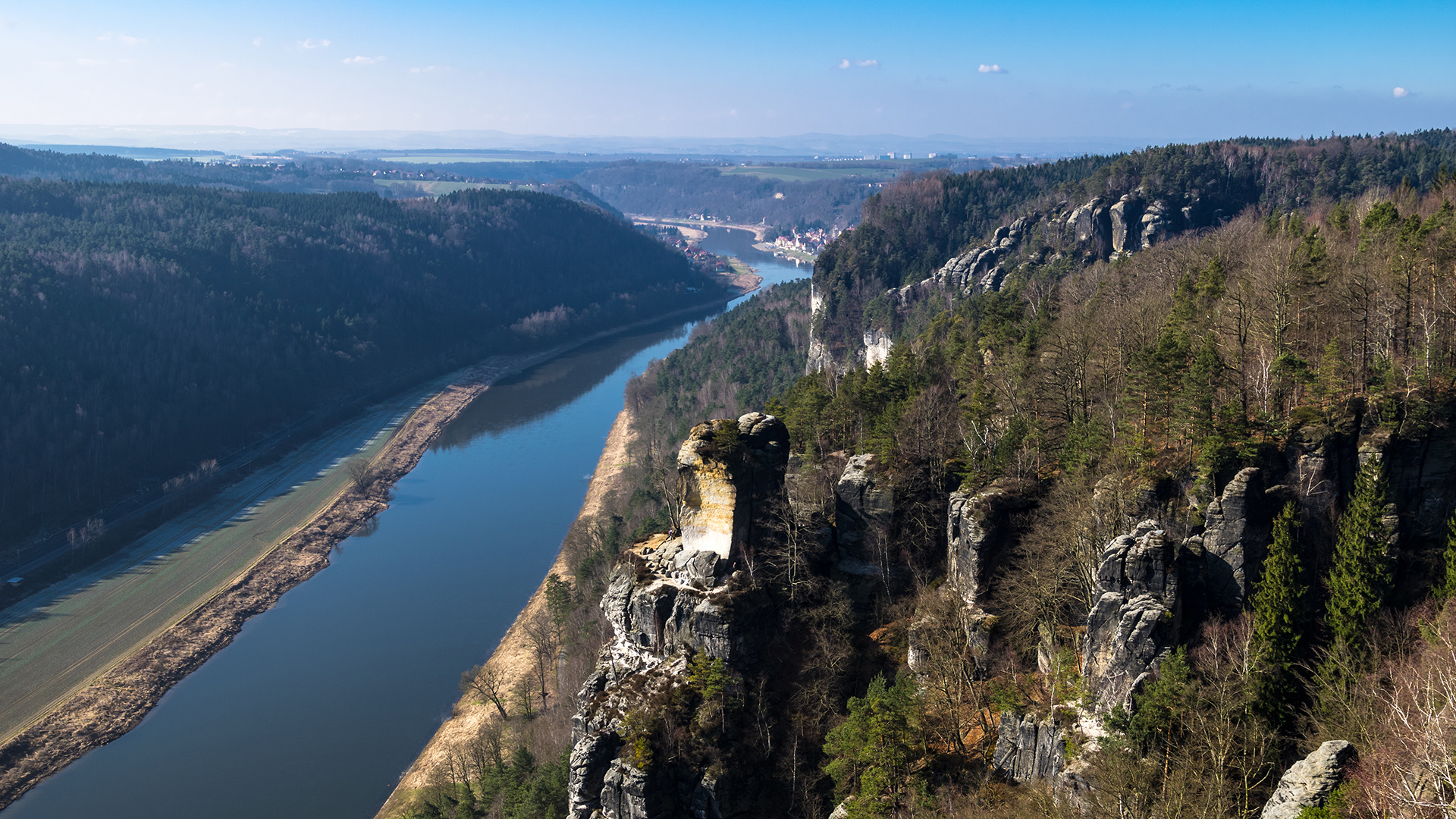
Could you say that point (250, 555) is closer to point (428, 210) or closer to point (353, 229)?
point (353, 229)

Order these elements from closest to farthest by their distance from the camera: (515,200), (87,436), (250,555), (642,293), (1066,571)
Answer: (1066,571), (250,555), (87,436), (642,293), (515,200)

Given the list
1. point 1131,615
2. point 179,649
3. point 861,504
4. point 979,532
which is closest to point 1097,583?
point 1131,615

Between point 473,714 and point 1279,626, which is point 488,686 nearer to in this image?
point 473,714

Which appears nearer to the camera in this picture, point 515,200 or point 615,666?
point 615,666

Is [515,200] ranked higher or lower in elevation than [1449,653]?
higher

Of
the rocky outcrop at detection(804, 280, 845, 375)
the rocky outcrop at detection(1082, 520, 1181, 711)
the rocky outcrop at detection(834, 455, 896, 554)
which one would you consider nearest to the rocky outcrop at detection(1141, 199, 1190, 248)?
the rocky outcrop at detection(804, 280, 845, 375)

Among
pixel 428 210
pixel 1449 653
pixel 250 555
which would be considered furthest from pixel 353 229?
pixel 1449 653

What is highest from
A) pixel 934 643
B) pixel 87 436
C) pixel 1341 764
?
pixel 1341 764
